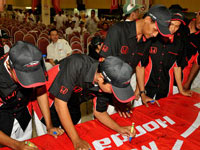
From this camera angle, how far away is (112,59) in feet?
3.71

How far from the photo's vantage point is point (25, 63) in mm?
1104

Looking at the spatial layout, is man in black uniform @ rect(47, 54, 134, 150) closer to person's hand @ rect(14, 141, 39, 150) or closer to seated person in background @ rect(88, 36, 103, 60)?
person's hand @ rect(14, 141, 39, 150)

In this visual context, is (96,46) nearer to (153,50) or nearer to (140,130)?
(153,50)

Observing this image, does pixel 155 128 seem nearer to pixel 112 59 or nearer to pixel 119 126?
pixel 119 126

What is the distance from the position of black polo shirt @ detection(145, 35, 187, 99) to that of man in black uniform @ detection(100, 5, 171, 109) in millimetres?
213

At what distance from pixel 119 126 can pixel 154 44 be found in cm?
109

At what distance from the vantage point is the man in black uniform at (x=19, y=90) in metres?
1.12

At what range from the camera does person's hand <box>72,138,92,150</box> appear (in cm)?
124

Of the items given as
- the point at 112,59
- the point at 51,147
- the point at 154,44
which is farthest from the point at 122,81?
the point at 154,44

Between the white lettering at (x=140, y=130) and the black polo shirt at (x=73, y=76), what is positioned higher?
the black polo shirt at (x=73, y=76)

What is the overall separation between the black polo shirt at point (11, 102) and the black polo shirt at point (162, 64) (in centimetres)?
133

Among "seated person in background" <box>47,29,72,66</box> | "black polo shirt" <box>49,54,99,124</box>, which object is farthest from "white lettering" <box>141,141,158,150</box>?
"seated person in background" <box>47,29,72,66</box>

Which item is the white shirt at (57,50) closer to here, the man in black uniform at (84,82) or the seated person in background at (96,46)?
the seated person in background at (96,46)

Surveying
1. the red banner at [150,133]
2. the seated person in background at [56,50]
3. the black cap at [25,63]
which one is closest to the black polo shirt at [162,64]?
the red banner at [150,133]
